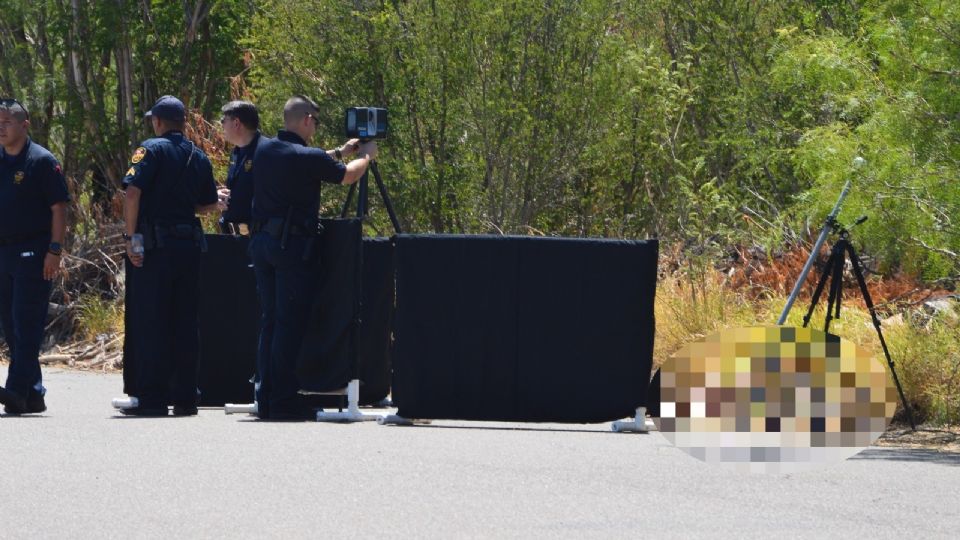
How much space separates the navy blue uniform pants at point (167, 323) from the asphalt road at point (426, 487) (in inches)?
35.2

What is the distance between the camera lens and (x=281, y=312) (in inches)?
464

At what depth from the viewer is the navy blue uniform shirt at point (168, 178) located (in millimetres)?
11953

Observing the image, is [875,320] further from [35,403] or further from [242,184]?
[35,403]

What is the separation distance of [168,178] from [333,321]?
1.48m

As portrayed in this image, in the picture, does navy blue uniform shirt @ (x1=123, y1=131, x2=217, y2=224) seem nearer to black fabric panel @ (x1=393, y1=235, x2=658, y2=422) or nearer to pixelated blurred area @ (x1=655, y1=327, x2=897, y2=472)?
black fabric panel @ (x1=393, y1=235, x2=658, y2=422)

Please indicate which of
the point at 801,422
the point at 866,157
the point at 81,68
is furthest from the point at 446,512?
the point at 81,68

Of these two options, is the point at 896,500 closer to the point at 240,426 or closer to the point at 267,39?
the point at 240,426

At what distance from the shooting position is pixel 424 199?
17.5 meters

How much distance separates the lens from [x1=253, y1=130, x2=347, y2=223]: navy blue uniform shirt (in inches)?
460

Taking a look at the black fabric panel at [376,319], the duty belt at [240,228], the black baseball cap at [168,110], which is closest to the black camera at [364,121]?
the black fabric panel at [376,319]

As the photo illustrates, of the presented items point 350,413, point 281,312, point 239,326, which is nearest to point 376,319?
point 350,413

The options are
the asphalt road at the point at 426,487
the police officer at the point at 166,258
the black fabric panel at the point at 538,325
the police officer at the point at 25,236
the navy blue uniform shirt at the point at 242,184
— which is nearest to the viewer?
the asphalt road at the point at 426,487

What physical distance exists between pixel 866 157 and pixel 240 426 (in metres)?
4.48

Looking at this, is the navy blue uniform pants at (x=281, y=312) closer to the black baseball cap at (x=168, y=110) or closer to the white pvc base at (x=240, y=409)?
the white pvc base at (x=240, y=409)
